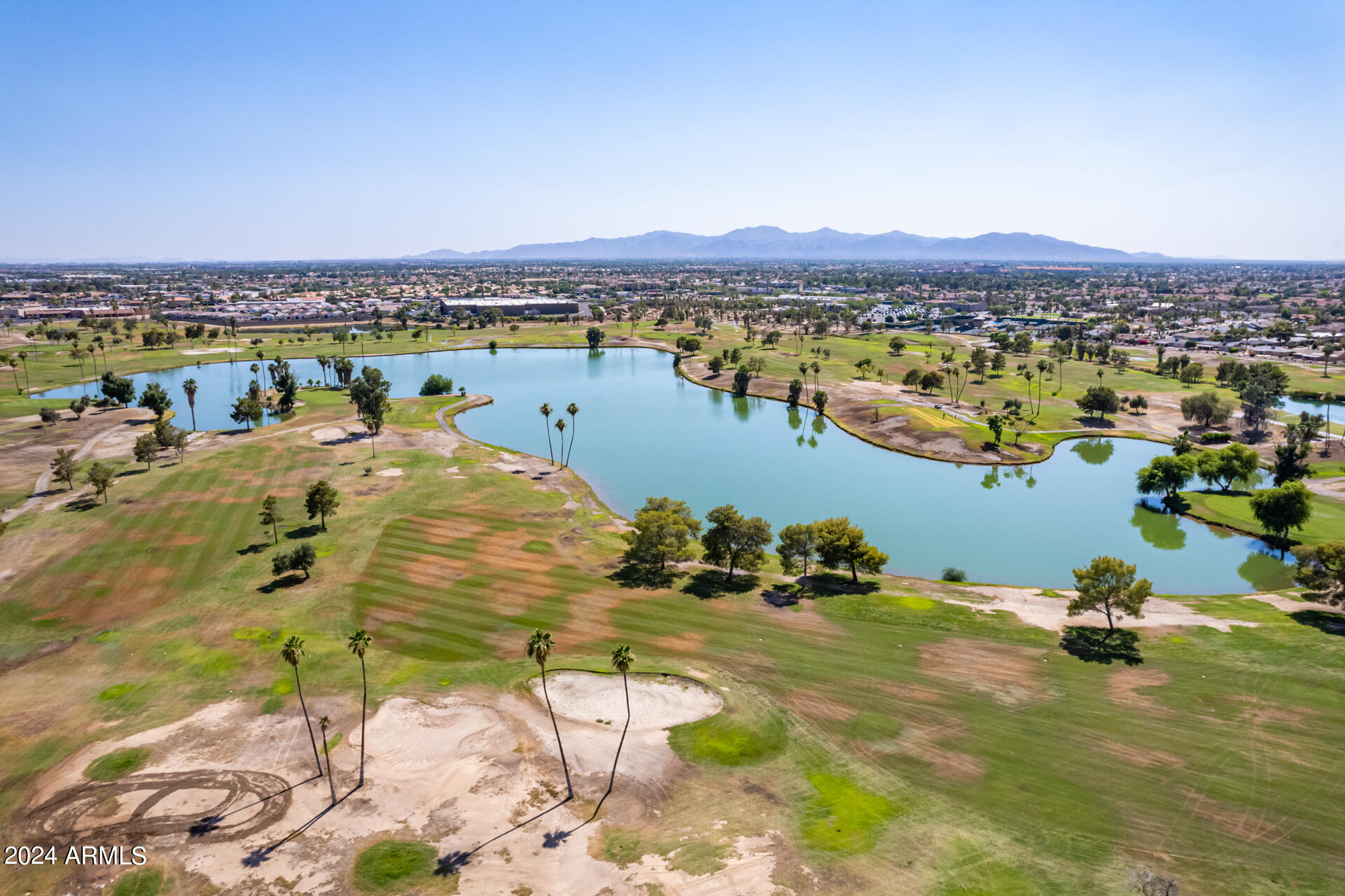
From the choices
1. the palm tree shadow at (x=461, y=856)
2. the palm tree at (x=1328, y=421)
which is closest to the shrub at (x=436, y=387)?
the palm tree shadow at (x=461, y=856)

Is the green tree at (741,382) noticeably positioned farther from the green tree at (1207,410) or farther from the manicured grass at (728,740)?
the manicured grass at (728,740)

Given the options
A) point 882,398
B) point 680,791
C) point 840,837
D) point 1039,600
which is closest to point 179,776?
point 680,791

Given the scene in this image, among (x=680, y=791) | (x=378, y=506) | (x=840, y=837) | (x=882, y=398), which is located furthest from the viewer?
(x=882, y=398)

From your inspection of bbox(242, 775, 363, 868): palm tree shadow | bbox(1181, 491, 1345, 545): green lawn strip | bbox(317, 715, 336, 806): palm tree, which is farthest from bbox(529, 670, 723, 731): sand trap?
bbox(1181, 491, 1345, 545): green lawn strip

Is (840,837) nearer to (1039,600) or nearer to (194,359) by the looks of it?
(1039,600)

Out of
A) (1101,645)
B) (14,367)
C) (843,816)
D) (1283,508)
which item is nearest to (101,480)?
(843,816)

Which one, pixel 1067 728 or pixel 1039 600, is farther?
pixel 1039 600

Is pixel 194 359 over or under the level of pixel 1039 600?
over
